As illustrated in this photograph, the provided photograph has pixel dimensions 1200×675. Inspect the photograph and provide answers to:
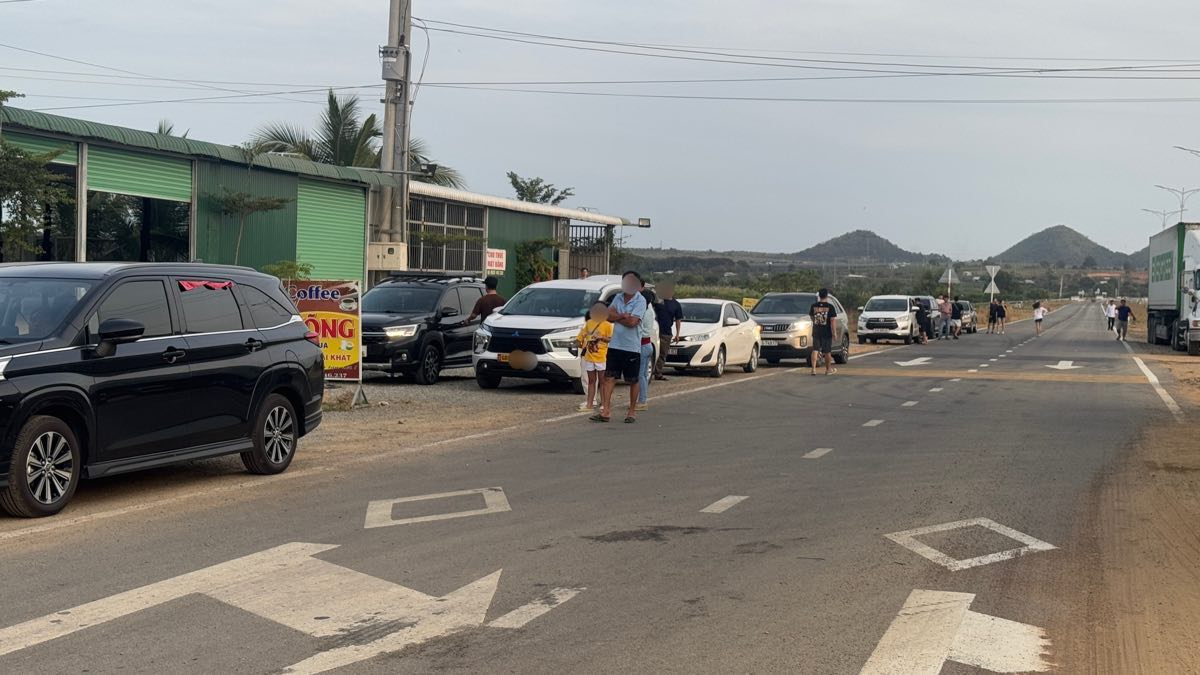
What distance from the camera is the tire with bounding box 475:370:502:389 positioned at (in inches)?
790

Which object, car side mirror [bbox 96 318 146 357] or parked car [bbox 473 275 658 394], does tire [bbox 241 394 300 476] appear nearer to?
car side mirror [bbox 96 318 146 357]

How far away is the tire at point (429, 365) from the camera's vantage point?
67.5 feet

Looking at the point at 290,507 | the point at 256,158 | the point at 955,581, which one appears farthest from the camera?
the point at 256,158

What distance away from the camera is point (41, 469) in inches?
344

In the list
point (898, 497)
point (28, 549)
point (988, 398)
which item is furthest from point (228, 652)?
point (988, 398)

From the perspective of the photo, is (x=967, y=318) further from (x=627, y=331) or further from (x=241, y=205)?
(x=627, y=331)

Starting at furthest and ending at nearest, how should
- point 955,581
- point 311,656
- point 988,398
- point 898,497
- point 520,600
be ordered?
point 988,398 < point 898,497 < point 955,581 < point 520,600 < point 311,656

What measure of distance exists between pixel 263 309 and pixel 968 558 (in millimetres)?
6287

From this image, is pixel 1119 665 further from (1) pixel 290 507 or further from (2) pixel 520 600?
(1) pixel 290 507

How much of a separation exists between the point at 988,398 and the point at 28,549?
645 inches

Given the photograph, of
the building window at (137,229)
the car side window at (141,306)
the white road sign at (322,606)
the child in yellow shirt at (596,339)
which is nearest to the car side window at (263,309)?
the car side window at (141,306)

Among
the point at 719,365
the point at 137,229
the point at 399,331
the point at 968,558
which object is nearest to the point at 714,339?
the point at 719,365

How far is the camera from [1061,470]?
1231 cm

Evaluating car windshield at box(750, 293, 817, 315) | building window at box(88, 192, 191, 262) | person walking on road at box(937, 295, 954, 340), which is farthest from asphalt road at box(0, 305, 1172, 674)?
person walking on road at box(937, 295, 954, 340)
